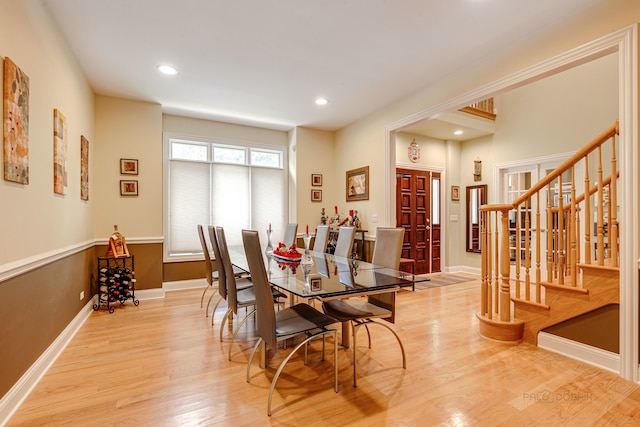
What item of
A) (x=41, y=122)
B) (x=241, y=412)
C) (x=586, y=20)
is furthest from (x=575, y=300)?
(x=41, y=122)

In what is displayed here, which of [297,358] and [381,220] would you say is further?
[381,220]

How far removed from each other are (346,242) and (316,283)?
1353 millimetres

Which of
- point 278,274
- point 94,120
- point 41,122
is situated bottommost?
point 278,274

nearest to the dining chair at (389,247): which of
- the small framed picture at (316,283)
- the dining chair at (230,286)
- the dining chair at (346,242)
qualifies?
the dining chair at (346,242)

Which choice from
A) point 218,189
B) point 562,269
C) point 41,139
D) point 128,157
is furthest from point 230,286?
point 218,189

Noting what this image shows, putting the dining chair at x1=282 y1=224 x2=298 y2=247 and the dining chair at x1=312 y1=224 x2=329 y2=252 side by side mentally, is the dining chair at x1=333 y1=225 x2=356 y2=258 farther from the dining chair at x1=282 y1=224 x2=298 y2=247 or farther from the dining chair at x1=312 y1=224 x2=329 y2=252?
the dining chair at x1=282 y1=224 x2=298 y2=247

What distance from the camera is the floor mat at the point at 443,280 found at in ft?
16.7

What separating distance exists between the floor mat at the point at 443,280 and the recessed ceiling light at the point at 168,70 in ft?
14.5

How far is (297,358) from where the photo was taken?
249cm

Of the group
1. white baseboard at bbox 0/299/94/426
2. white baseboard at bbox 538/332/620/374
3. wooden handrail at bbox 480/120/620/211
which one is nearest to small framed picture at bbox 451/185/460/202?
wooden handrail at bbox 480/120/620/211

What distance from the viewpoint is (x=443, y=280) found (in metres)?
5.47

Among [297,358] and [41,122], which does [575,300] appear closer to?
[297,358]

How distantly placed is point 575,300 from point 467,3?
2409 mm

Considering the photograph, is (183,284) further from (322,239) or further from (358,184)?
(358,184)
